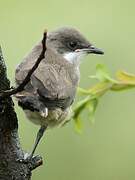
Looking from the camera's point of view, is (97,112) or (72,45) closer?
(72,45)

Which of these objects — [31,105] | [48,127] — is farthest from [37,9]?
[31,105]

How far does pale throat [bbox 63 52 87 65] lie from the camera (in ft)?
16.7

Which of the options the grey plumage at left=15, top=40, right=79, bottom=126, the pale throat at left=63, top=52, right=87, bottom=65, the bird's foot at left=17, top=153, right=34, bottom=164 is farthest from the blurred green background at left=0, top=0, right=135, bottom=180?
the bird's foot at left=17, top=153, right=34, bottom=164

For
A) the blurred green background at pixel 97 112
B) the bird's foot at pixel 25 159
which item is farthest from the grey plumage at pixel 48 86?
the blurred green background at pixel 97 112

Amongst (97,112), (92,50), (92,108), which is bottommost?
(97,112)

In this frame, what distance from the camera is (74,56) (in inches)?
205

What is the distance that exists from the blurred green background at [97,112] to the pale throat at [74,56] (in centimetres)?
22

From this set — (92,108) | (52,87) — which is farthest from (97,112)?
(92,108)

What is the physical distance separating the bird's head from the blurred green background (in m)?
0.23

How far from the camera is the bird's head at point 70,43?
533 centimetres

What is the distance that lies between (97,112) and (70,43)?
0.77m

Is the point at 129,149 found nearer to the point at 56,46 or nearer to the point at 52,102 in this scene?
the point at 56,46

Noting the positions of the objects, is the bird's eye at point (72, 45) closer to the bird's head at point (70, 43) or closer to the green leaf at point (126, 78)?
the bird's head at point (70, 43)

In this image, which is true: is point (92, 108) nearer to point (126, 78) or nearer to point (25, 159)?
point (126, 78)
